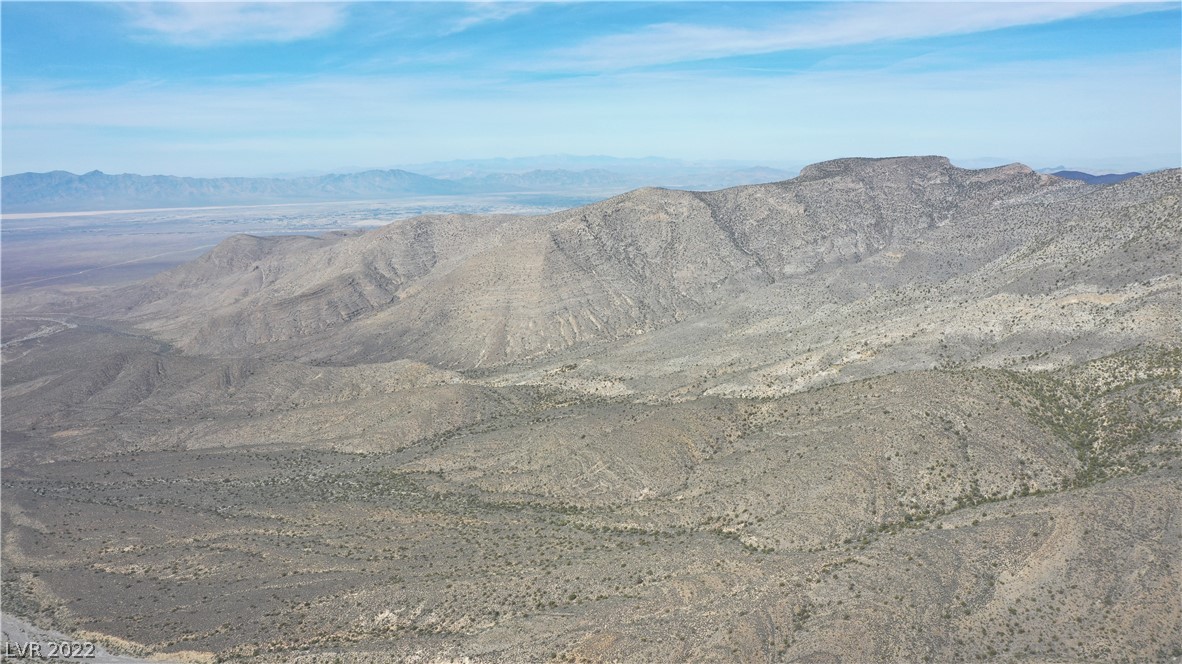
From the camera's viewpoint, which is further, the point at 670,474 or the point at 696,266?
the point at 696,266

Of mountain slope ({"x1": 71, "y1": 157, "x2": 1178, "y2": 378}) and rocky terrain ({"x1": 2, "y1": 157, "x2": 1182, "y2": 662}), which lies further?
mountain slope ({"x1": 71, "y1": 157, "x2": 1178, "y2": 378})

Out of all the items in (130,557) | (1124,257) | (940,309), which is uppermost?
(1124,257)

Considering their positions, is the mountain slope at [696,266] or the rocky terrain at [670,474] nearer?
the rocky terrain at [670,474]

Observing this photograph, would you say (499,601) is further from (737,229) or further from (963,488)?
(737,229)

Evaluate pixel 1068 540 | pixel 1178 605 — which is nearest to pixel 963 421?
pixel 1068 540

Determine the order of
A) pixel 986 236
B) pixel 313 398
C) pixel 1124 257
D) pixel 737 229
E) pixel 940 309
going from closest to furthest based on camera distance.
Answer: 1. pixel 1124 257
2. pixel 940 309
3. pixel 313 398
4. pixel 986 236
5. pixel 737 229

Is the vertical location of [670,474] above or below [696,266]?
below

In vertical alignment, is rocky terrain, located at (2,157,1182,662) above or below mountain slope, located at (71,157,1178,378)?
below

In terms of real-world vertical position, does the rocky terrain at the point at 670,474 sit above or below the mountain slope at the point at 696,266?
below
